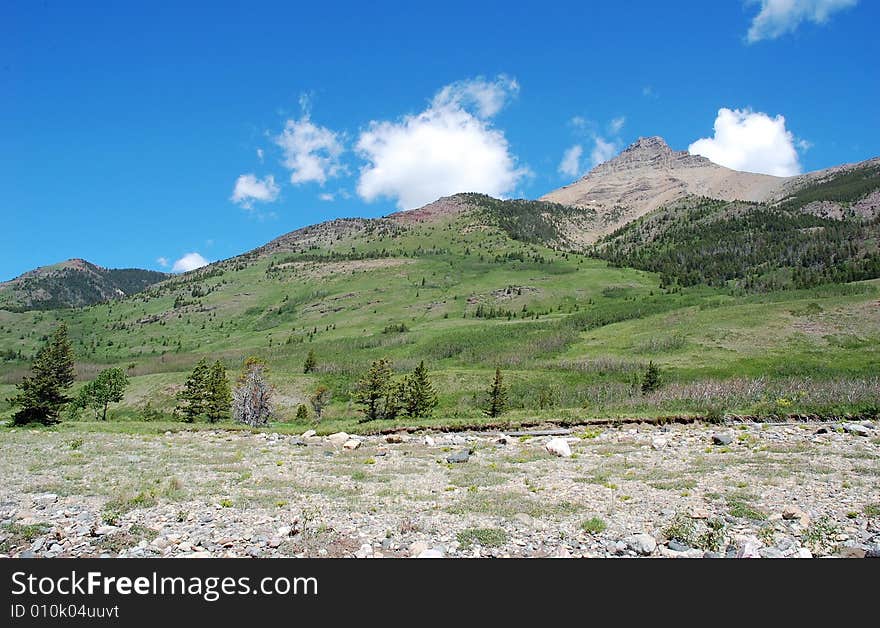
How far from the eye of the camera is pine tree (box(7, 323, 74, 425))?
52344 millimetres

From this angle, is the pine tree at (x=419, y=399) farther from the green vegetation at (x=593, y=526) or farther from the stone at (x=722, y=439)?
the green vegetation at (x=593, y=526)

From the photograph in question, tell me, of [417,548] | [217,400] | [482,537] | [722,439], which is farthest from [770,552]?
[217,400]

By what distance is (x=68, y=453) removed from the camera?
28.4 m

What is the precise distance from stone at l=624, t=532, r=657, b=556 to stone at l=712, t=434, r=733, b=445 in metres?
20.7

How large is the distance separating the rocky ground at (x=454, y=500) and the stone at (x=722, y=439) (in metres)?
0.14

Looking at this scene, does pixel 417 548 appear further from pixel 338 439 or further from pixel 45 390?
pixel 45 390

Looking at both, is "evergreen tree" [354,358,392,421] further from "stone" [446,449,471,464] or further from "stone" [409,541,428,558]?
"stone" [409,541,428,558]

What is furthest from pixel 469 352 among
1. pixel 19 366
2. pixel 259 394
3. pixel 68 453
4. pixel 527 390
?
pixel 19 366

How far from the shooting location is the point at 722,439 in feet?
101

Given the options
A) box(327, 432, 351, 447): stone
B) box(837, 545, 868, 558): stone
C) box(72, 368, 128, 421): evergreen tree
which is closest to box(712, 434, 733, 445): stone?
box(837, 545, 868, 558): stone

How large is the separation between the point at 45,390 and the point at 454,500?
2173 inches

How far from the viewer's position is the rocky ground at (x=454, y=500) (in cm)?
1304
